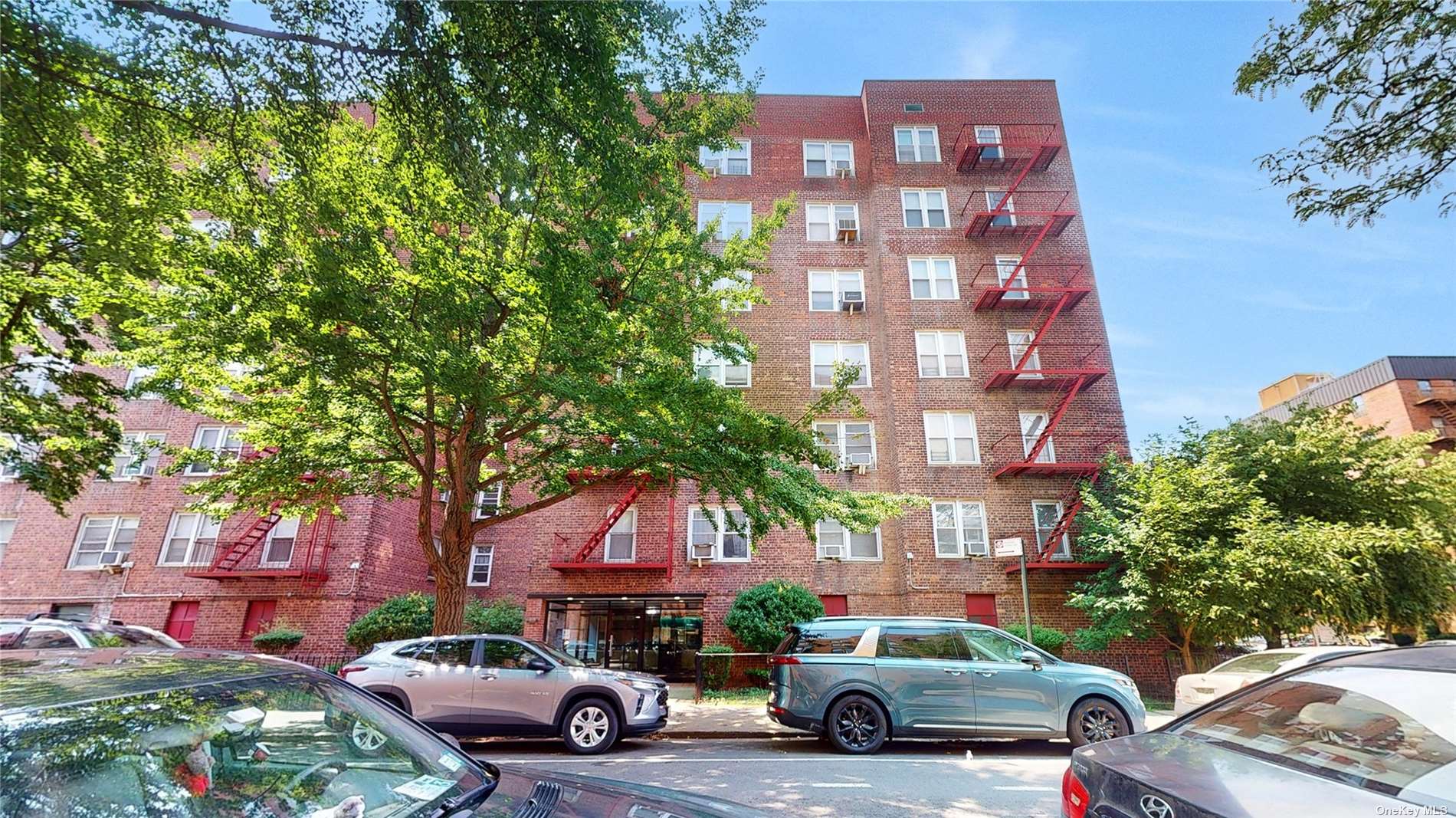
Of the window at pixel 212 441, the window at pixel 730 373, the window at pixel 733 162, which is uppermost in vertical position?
the window at pixel 733 162

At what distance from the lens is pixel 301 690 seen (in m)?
2.63

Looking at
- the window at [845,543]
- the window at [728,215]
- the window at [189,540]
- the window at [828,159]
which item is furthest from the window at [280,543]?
the window at [828,159]

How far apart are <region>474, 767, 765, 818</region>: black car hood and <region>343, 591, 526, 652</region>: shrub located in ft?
53.3

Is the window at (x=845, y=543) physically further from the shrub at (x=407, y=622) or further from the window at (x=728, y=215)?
the window at (x=728, y=215)

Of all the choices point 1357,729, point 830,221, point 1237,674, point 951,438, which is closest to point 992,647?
point 1237,674

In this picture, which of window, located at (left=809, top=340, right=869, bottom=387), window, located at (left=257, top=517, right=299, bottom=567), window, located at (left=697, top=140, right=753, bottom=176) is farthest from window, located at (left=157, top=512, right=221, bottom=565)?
window, located at (left=697, top=140, right=753, bottom=176)

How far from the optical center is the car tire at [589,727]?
27.2ft

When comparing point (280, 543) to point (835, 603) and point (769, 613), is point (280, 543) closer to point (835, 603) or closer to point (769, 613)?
point (769, 613)

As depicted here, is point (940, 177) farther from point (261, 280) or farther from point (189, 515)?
point (189, 515)

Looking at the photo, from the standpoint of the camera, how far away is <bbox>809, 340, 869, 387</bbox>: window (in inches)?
808

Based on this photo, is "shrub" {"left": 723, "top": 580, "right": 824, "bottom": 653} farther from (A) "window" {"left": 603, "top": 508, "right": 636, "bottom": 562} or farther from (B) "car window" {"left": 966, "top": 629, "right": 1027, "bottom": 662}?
(B) "car window" {"left": 966, "top": 629, "right": 1027, "bottom": 662}

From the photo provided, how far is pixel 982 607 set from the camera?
57.8 feet

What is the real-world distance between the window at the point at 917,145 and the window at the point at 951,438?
1012cm

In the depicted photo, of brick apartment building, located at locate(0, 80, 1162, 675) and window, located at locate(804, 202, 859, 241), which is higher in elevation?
window, located at locate(804, 202, 859, 241)
